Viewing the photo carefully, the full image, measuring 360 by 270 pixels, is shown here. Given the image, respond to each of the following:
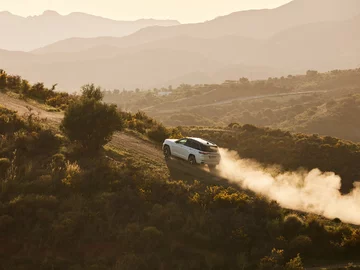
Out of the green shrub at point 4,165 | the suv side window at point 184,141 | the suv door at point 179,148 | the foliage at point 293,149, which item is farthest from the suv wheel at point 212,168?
the green shrub at point 4,165

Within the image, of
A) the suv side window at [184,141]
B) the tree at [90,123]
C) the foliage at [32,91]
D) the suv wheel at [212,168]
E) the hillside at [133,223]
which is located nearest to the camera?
the hillside at [133,223]

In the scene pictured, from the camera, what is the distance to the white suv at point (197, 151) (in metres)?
25.4

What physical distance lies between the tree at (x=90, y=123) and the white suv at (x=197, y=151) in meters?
4.31

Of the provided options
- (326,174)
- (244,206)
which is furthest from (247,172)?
(244,206)

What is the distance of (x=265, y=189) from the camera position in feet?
77.3

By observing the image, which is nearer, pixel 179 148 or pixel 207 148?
pixel 207 148

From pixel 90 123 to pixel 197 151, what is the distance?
6.66 m

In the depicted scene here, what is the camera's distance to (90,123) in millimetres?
23328

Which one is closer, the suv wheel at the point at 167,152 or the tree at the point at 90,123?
the tree at the point at 90,123

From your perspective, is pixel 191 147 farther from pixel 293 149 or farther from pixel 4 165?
pixel 293 149

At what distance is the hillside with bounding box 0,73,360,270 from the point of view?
15508 millimetres

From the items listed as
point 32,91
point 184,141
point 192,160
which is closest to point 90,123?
point 184,141

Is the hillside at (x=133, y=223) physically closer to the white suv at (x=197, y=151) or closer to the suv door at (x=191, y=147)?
the white suv at (x=197, y=151)

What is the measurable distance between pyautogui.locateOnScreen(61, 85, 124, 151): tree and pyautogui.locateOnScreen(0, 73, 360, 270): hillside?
3.83 feet
